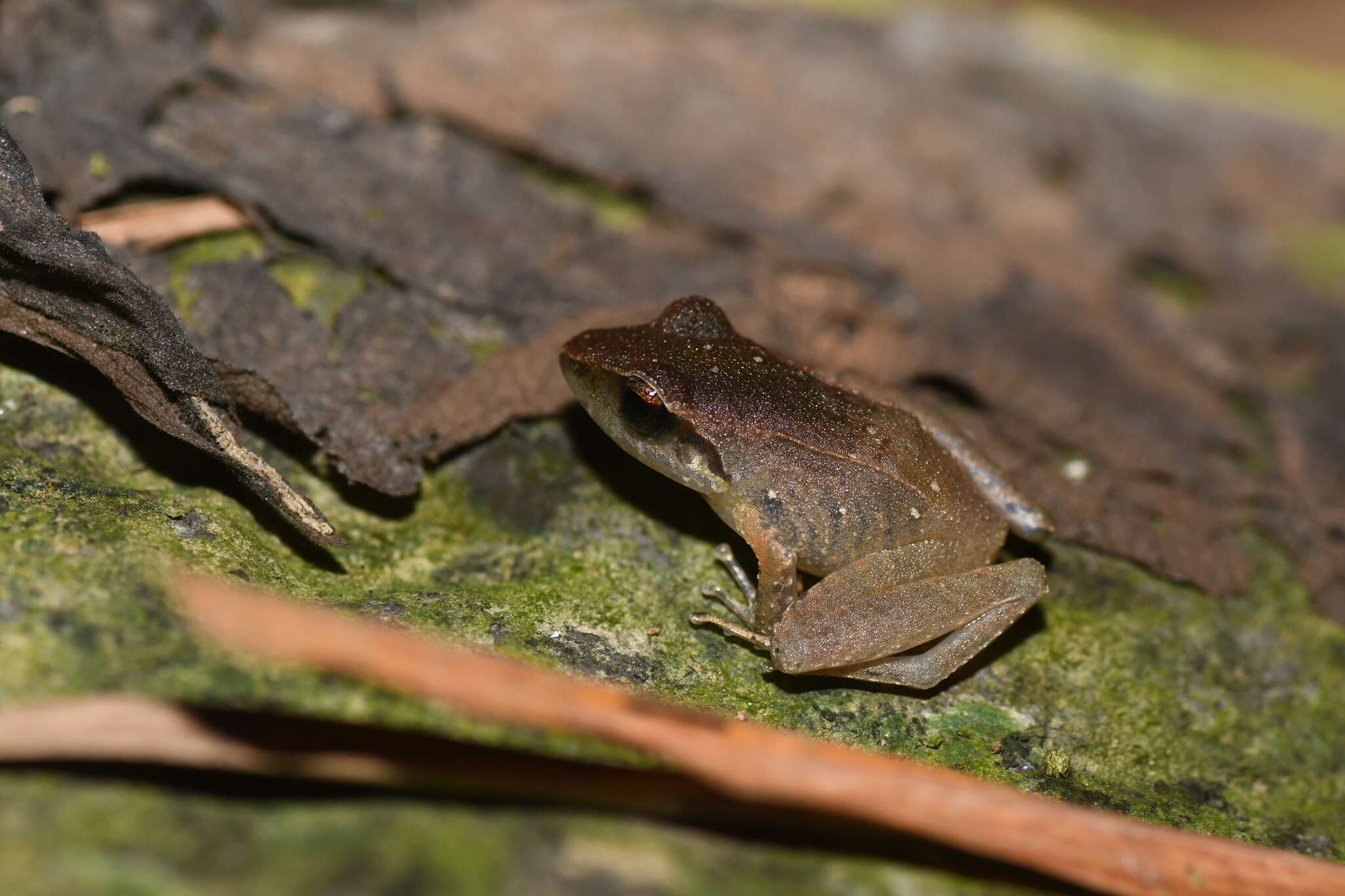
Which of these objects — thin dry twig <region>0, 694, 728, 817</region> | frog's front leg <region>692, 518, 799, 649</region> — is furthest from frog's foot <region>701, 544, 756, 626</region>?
thin dry twig <region>0, 694, 728, 817</region>

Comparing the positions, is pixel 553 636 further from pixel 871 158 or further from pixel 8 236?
pixel 871 158

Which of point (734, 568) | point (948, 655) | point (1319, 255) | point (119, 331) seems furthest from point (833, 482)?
point (1319, 255)

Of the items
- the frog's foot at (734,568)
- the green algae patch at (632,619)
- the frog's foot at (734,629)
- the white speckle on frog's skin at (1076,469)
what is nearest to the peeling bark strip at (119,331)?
the green algae patch at (632,619)

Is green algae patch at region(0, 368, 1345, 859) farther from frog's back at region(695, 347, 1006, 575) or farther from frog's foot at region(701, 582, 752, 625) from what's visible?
frog's back at region(695, 347, 1006, 575)

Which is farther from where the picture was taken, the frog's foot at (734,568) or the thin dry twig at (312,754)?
the frog's foot at (734,568)

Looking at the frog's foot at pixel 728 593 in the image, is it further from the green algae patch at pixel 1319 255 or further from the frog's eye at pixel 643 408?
the green algae patch at pixel 1319 255

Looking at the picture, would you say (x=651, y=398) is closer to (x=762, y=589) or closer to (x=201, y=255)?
(x=762, y=589)
